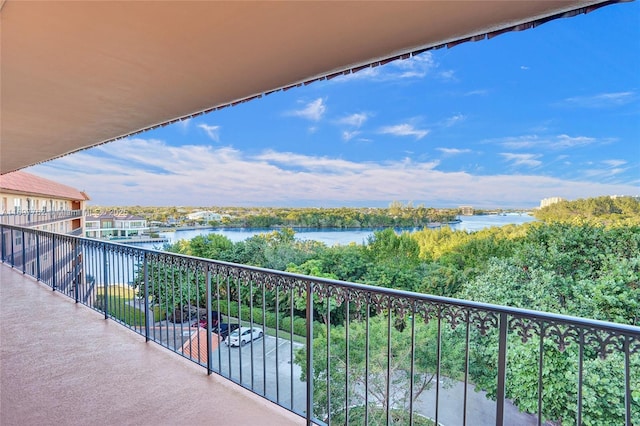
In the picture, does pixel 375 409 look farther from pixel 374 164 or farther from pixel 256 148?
pixel 256 148

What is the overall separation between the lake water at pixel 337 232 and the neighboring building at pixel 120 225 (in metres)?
1.81

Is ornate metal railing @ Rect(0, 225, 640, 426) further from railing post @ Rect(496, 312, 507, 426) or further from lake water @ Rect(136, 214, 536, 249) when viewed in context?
lake water @ Rect(136, 214, 536, 249)

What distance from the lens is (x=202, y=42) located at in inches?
72.9

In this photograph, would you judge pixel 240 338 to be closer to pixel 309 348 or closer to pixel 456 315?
pixel 309 348

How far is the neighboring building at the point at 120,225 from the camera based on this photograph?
18562mm

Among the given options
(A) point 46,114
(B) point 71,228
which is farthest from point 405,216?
(B) point 71,228

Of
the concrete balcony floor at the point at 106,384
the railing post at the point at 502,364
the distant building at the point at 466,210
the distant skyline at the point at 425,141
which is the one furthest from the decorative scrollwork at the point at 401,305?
the distant building at the point at 466,210

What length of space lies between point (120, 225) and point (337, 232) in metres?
12.2

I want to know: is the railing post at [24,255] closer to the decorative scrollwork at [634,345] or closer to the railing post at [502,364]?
the railing post at [502,364]

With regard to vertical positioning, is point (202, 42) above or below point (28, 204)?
above

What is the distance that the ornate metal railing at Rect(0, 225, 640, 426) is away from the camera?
1394 millimetres

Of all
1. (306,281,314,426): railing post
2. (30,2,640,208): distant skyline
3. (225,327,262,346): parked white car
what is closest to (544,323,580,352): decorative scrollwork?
(306,281,314,426): railing post

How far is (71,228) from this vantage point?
75.3 ft

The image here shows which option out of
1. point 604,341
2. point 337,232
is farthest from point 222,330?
point 337,232
